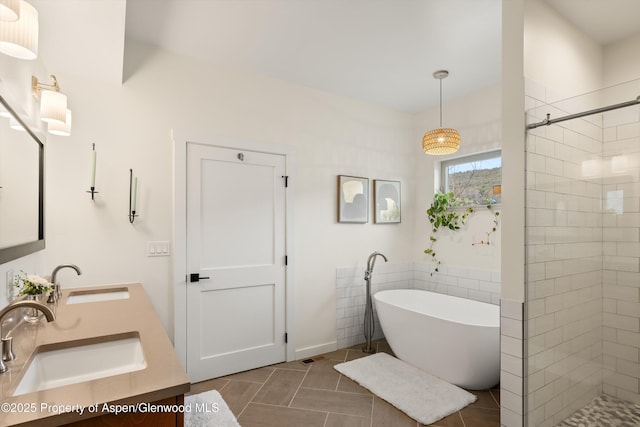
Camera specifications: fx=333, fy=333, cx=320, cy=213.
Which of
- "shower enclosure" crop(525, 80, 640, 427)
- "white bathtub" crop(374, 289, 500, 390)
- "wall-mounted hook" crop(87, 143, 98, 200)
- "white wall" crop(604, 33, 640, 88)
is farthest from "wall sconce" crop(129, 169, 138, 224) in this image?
"white wall" crop(604, 33, 640, 88)

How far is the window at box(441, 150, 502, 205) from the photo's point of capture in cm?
345

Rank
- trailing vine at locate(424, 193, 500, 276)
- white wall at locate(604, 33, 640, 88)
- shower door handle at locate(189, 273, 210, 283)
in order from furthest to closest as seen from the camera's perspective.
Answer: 1. trailing vine at locate(424, 193, 500, 276)
2. shower door handle at locate(189, 273, 210, 283)
3. white wall at locate(604, 33, 640, 88)

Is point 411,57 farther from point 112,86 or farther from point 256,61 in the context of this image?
point 112,86

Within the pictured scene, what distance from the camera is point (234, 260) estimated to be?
2.99 metres

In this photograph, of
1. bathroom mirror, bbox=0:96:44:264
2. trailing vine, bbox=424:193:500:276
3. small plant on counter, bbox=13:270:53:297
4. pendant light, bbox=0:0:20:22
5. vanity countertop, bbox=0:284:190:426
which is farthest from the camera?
trailing vine, bbox=424:193:500:276

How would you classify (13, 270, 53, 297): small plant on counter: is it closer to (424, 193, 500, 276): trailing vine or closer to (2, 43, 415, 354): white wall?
(2, 43, 415, 354): white wall

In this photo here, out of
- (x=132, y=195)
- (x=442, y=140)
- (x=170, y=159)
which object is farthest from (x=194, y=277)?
(x=442, y=140)

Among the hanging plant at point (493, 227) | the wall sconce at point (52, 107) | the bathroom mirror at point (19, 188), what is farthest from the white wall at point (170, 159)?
the hanging plant at point (493, 227)

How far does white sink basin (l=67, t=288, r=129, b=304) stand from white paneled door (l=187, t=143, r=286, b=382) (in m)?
0.52

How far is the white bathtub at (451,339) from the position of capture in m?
2.53

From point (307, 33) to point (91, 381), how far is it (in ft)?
7.98

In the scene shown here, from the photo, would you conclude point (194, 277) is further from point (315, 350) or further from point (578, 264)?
point (578, 264)

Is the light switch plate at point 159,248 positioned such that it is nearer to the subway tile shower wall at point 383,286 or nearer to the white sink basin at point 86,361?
the white sink basin at point 86,361

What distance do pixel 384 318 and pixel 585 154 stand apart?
2067 millimetres
